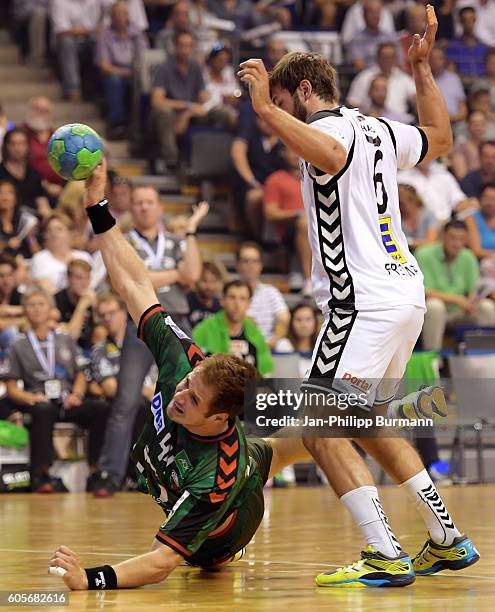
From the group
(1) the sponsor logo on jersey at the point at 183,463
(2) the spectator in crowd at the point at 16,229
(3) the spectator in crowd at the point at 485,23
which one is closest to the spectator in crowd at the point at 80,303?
(2) the spectator in crowd at the point at 16,229

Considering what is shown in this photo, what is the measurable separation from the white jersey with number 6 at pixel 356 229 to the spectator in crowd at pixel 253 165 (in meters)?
9.59

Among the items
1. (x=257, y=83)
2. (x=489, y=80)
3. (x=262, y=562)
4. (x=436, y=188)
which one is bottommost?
(x=262, y=562)

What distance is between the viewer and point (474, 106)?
17734 millimetres

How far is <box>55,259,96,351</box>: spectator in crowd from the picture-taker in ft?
41.2

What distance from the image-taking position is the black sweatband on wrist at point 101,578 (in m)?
5.01

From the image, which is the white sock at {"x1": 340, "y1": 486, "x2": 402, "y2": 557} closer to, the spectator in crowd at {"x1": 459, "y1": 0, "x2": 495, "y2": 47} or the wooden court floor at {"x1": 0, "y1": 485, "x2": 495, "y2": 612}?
the wooden court floor at {"x1": 0, "y1": 485, "x2": 495, "y2": 612}

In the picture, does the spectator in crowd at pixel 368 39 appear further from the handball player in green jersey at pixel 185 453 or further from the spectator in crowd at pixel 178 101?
the handball player in green jersey at pixel 185 453

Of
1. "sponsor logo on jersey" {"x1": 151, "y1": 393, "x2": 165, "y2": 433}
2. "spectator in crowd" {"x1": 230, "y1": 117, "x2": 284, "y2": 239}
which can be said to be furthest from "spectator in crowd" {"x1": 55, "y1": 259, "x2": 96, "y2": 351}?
"sponsor logo on jersey" {"x1": 151, "y1": 393, "x2": 165, "y2": 433}

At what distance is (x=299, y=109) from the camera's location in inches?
216

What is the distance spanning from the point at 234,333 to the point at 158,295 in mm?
1940

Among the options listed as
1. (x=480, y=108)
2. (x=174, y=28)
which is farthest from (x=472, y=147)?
(x=174, y=28)

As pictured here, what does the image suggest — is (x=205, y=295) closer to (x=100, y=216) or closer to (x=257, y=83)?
(x=100, y=216)

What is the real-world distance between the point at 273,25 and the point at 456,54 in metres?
2.89

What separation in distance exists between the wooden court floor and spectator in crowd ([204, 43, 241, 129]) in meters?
6.85
